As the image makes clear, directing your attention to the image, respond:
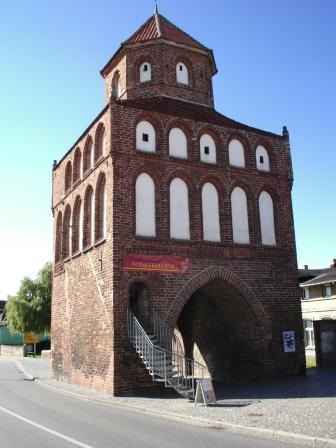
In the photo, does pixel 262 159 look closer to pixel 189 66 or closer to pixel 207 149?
pixel 207 149

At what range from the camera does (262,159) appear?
19594 mm

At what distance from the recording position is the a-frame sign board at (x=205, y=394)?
472 inches

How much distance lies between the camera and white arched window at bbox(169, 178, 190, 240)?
16906mm

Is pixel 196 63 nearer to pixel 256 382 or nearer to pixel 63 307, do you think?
pixel 63 307

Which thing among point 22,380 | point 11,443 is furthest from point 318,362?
point 11,443

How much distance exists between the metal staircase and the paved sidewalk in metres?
0.44

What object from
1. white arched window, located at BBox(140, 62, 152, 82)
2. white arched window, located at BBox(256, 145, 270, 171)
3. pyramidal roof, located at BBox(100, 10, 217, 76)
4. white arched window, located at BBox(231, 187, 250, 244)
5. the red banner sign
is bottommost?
the red banner sign

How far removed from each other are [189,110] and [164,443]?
13.8 meters

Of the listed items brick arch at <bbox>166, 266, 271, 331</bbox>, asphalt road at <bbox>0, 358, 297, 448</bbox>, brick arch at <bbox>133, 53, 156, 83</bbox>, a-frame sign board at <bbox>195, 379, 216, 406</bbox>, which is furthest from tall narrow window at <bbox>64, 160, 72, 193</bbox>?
a-frame sign board at <bbox>195, 379, 216, 406</bbox>

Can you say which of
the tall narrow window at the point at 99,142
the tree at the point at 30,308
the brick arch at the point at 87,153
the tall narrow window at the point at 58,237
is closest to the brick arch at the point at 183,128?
the tall narrow window at the point at 99,142

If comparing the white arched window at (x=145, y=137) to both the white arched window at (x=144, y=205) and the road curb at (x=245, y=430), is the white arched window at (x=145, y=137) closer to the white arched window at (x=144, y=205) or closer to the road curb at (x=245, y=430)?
the white arched window at (x=144, y=205)

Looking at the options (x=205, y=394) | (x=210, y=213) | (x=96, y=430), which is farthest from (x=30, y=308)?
(x=96, y=430)

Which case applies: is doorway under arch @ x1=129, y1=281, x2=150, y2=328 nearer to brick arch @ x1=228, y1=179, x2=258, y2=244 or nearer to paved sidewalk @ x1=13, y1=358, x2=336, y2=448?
paved sidewalk @ x1=13, y1=358, x2=336, y2=448

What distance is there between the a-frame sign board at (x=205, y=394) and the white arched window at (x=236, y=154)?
937 centimetres
